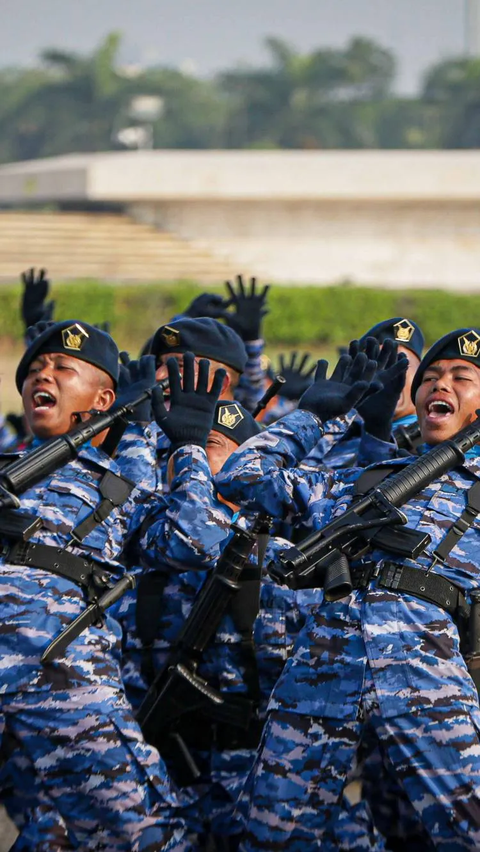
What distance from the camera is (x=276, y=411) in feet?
23.6

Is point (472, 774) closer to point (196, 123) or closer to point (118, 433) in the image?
point (118, 433)

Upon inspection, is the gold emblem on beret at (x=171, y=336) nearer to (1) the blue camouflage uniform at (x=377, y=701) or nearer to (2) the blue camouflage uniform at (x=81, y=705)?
(2) the blue camouflage uniform at (x=81, y=705)

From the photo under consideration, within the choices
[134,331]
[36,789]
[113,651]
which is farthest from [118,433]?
[134,331]

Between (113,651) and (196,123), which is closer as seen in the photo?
(113,651)

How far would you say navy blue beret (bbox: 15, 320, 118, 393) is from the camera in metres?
4.39

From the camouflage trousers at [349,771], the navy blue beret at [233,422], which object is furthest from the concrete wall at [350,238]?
the camouflage trousers at [349,771]

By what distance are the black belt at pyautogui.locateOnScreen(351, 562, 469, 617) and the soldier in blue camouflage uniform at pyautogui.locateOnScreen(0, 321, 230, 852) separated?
59 cm

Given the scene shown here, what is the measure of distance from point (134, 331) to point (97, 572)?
820 inches

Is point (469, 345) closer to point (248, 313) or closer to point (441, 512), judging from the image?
point (441, 512)

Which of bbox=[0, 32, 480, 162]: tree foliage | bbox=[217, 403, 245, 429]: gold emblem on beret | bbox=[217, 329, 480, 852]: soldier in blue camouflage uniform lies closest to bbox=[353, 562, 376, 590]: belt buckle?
bbox=[217, 329, 480, 852]: soldier in blue camouflage uniform

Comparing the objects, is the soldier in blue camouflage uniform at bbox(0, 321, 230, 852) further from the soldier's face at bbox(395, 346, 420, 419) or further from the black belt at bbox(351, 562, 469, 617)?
the soldier's face at bbox(395, 346, 420, 419)

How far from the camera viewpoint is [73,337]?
173 inches

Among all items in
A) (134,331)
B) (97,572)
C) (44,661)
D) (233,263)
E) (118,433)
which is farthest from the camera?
(233,263)

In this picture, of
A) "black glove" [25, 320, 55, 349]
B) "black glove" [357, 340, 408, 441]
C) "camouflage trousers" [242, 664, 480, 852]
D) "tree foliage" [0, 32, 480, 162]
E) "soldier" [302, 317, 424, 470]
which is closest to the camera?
"camouflage trousers" [242, 664, 480, 852]
